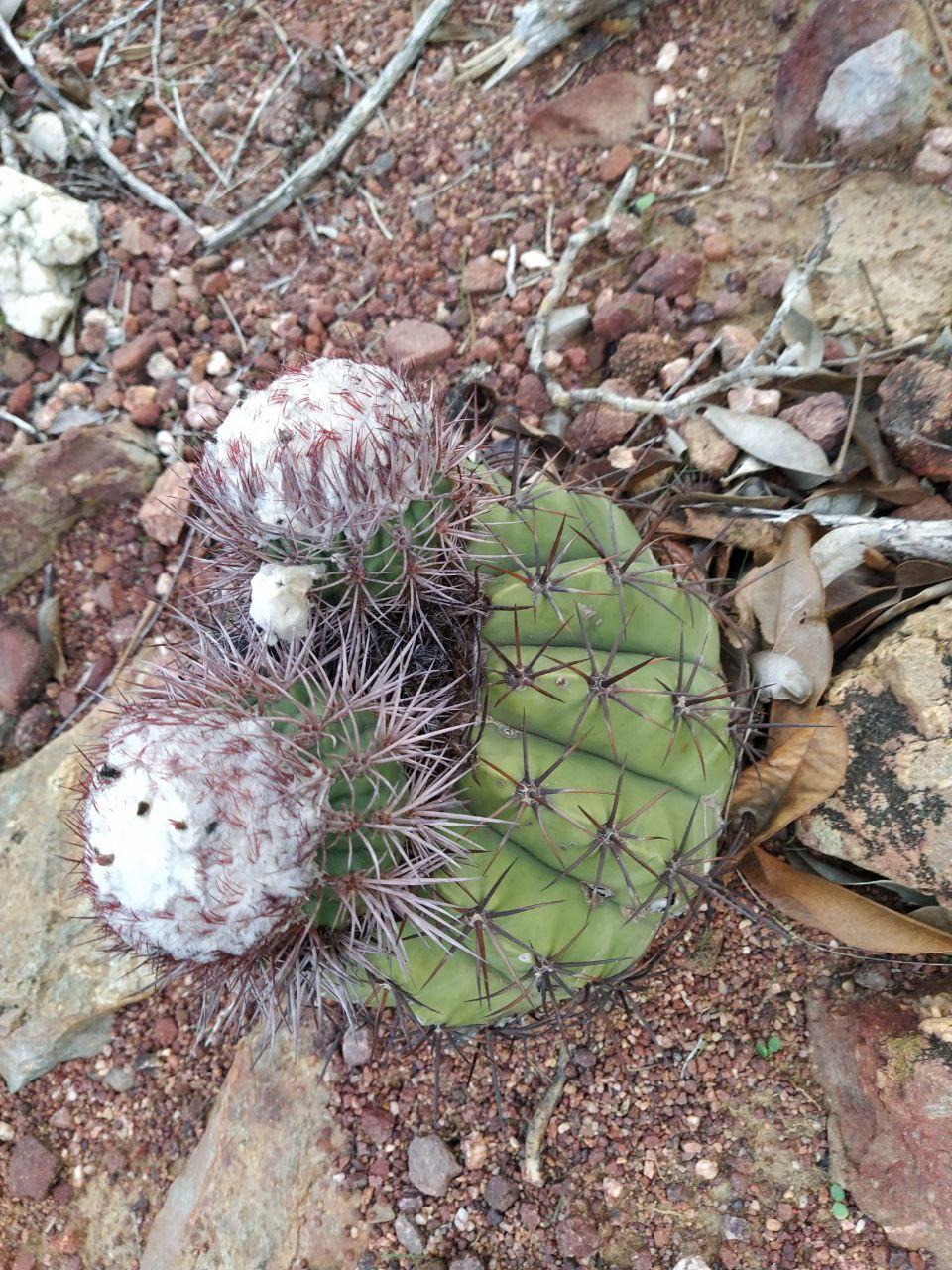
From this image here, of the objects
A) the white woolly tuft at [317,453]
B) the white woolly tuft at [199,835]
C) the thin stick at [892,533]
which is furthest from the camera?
the thin stick at [892,533]

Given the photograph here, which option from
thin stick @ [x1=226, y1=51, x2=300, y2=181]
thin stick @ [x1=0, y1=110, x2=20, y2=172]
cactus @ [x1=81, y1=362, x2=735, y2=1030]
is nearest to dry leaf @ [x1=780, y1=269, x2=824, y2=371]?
cactus @ [x1=81, y1=362, x2=735, y2=1030]

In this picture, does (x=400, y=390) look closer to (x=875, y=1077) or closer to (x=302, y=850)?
(x=302, y=850)

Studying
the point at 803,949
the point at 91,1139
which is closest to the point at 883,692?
the point at 803,949

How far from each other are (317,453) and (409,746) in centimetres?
43

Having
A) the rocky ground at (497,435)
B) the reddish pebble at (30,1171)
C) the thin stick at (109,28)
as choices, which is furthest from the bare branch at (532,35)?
the reddish pebble at (30,1171)

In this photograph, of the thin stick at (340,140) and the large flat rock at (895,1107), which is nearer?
the large flat rock at (895,1107)

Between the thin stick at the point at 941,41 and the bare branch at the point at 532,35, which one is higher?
the bare branch at the point at 532,35

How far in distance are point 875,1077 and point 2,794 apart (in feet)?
7.29

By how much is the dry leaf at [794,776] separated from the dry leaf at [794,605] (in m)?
0.07

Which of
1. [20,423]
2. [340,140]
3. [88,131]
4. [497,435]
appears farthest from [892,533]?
[88,131]

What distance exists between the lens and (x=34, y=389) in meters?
2.86

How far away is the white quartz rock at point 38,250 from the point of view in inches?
109

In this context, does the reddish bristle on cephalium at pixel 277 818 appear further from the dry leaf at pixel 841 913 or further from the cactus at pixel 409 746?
the dry leaf at pixel 841 913

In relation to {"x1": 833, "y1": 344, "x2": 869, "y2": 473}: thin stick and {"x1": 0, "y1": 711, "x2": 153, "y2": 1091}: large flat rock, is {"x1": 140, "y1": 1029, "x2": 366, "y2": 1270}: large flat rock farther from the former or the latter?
{"x1": 833, "y1": 344, "x2": 869, "y2": 473}: thin stick
